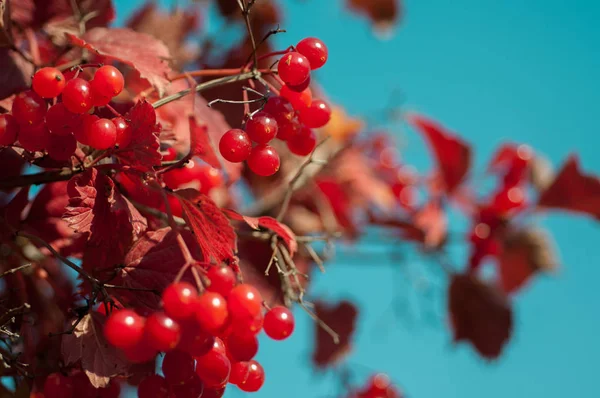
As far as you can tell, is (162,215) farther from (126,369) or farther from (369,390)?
(369,390)

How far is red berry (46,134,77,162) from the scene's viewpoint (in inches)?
30.2

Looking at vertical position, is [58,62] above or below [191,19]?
above

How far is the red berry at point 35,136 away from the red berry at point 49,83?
0.14 feet

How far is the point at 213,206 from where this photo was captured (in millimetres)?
785

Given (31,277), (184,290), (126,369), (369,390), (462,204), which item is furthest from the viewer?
(462,204)

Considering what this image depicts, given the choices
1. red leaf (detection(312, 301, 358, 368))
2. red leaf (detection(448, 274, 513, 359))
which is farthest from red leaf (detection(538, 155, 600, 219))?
red leaf (detection(312, 301, 358, 368))

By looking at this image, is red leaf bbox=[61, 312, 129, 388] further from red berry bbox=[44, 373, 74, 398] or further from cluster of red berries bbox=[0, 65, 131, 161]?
cluster of red berries bbox=[0, 65, 131, 161]

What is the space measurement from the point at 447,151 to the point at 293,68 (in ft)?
4.31

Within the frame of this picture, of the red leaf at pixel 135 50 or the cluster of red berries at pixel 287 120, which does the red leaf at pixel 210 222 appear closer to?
the cluster of red berries at pixel 287 120

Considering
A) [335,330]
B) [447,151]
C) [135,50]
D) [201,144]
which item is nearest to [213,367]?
[201,144]

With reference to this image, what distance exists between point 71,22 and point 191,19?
98cm

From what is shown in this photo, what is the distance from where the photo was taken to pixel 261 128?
0.81 metres

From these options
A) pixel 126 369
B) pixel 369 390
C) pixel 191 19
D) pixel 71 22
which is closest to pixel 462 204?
pixel 369 390

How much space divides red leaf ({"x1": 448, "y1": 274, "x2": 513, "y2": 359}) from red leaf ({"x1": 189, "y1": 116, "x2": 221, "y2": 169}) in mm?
1109
